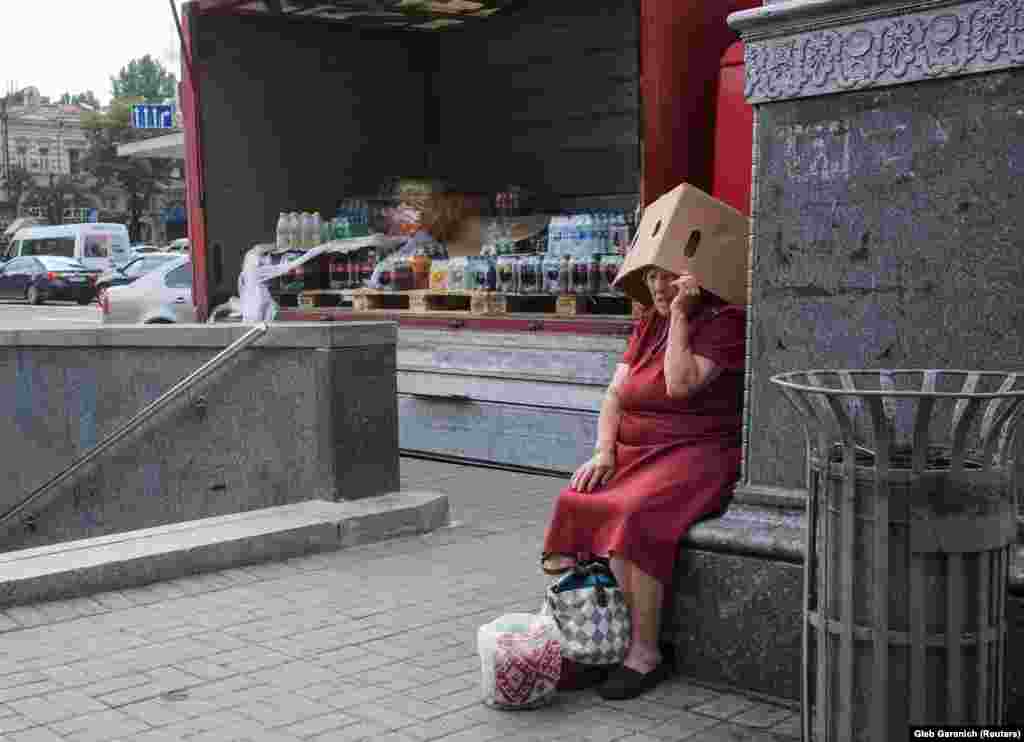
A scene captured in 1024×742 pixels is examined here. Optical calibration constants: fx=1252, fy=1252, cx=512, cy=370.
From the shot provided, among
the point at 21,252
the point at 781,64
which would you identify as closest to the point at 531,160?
the point at 781,64

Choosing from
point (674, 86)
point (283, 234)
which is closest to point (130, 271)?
point (283, 234)

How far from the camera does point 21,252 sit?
1687 inches

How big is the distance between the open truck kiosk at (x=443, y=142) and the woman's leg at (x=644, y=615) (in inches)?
141

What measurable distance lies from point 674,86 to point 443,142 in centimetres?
473

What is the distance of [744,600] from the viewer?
4.27 m

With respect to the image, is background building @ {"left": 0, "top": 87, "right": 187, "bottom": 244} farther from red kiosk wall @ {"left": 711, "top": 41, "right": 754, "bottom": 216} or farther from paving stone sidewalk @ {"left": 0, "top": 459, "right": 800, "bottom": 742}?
paving stone sidewalk @ {"left": 0, "top": 459, "right": 800, "bottom": 742}

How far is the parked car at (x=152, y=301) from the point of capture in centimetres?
1639

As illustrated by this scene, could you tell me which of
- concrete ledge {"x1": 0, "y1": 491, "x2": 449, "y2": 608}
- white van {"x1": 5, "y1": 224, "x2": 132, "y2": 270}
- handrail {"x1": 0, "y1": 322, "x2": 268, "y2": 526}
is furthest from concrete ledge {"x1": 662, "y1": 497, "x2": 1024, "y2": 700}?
white van {"x1": 5, "y1": 224, "x2": 132, "y2": 270}

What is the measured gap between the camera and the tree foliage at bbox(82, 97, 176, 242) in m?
72.9

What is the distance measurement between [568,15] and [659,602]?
717 cm

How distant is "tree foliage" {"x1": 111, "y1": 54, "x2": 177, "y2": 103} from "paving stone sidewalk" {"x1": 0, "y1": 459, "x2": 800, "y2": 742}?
115 metres

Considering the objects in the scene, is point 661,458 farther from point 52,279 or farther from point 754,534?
point 52,279

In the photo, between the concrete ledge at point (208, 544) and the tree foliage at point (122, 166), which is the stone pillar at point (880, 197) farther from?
the tree foliage at point (122, 166)

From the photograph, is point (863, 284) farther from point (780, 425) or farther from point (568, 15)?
point (568, 15)
